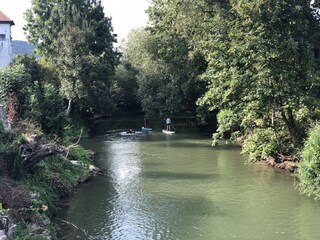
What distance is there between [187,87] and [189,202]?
2324 centimetres

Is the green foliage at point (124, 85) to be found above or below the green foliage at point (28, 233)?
above

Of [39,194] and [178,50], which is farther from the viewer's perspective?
[178,50]

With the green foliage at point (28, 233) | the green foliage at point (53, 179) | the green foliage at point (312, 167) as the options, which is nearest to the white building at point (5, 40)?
the green foliage at point (53, 179)

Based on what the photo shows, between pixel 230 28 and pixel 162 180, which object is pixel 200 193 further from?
pixel 230 28

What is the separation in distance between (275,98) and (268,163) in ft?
14.4

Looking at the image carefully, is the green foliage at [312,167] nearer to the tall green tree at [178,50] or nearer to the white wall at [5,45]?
the tall green tree at [178,50]

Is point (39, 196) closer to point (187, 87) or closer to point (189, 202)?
point (189, 202)

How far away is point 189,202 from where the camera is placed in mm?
17609

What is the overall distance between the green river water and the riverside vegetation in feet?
3.40

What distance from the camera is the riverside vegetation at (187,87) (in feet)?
52.4

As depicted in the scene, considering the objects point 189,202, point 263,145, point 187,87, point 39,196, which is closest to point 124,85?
point 187,87

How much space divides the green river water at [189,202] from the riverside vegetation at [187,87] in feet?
3.40

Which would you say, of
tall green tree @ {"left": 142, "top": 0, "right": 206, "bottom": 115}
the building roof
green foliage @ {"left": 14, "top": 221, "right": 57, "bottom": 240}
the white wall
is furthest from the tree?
the building roof

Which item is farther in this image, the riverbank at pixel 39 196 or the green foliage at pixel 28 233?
the riverbank at pixel 39 196
